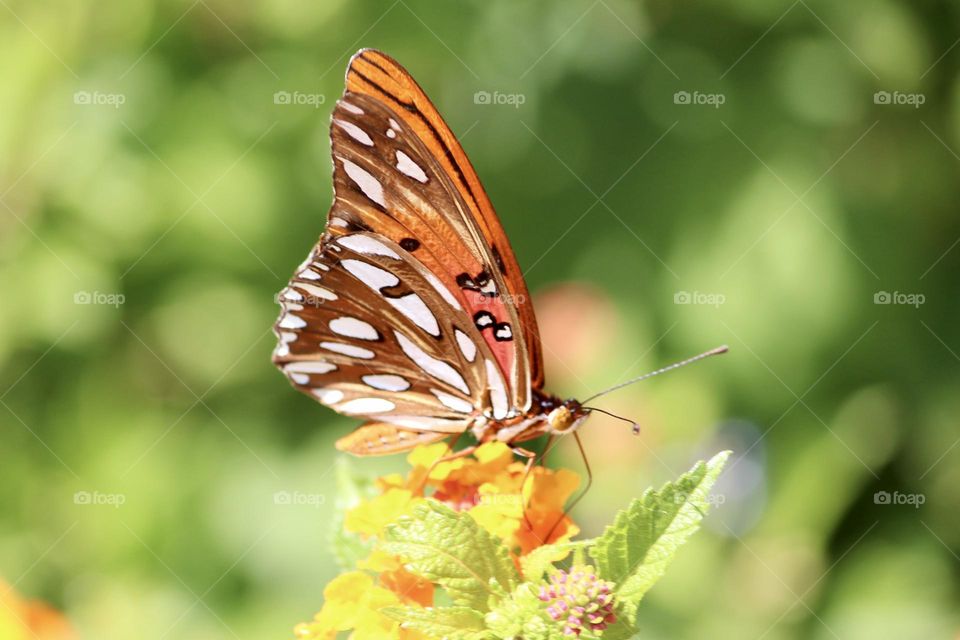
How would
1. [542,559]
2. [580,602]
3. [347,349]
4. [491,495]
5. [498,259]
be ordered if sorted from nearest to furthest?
[580,602]
[542,559]
[491,495]
[498,259]
[347,349]

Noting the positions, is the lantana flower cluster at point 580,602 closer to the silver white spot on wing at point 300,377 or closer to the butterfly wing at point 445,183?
the butterfly wing at point 445,183

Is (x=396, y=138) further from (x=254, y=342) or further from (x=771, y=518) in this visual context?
(x=771, y=518)

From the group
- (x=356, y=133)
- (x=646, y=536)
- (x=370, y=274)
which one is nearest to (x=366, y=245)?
(x=370, y=274)

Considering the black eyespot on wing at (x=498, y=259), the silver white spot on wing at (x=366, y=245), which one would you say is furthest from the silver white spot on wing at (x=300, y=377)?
the black eyespot on wing at (x=498, y=259)

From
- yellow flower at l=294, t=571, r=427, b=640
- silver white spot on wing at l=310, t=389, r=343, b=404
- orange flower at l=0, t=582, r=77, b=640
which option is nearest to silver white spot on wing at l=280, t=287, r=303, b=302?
silver white spot on wing at l=310, t=389, r=343, b=404

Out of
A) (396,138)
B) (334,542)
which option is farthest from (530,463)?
(396,138)

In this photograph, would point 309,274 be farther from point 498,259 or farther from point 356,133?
point 498,259
